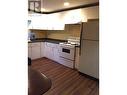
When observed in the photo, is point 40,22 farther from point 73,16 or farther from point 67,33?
point 73,16

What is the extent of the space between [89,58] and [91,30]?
2.57ft

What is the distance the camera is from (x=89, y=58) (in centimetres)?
363

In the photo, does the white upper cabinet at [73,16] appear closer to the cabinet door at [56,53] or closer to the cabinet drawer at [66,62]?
the cabinet door at [56,53]

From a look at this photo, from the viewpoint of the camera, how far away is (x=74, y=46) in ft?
13.8

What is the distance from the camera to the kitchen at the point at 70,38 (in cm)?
355

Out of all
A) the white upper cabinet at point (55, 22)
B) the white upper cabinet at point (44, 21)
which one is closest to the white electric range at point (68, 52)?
the white upper cabinet at point (55, 22)

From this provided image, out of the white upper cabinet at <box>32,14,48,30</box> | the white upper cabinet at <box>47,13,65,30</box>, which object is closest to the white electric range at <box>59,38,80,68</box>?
the white upper cabinet at <box>47,13,65,30</box>

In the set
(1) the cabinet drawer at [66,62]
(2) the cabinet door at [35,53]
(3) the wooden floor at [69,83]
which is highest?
(2) the cabinet door at [35,53]

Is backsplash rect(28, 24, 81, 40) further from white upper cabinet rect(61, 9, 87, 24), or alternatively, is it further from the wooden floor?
the wooden floor

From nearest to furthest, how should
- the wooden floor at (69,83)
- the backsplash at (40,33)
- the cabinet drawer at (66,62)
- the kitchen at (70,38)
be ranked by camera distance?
the wooden floor at (69,83) → the kitchen at (70,38) → the cabinet drawer at (66,62) → the backsplash at (40,33)

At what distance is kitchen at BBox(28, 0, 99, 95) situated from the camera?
3551mm
